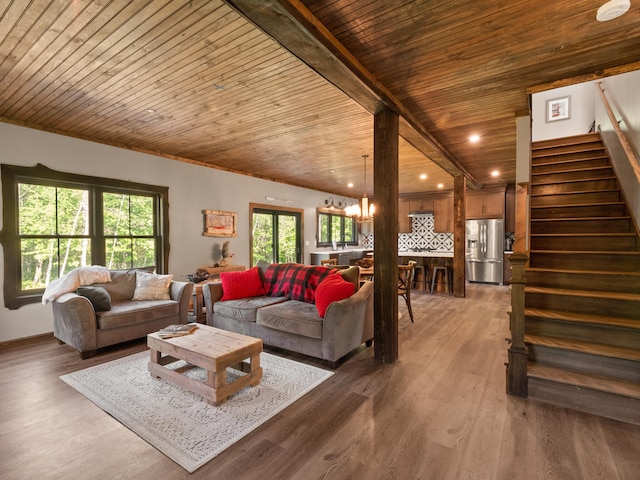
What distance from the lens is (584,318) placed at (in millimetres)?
2602

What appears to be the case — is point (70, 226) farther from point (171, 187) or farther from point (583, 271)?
point (583, 271)

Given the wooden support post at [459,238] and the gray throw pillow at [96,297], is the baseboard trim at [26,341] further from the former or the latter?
the wooden support post at [459,238]

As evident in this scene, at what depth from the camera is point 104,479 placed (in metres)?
1.62

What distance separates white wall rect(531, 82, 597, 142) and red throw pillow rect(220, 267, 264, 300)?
608cm

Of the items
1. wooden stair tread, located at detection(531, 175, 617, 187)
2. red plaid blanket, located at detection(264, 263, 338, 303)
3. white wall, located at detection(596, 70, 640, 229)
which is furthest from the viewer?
wooden stair tread, located at detection(531, 175, 617, 187)

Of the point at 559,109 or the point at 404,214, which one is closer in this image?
the point at 559,109

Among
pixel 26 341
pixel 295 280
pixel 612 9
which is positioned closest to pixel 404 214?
pixel 295 280

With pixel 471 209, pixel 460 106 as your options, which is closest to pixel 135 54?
pixel 460 106

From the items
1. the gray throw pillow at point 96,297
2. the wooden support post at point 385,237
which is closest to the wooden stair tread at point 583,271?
the wooden support post at point 385,237

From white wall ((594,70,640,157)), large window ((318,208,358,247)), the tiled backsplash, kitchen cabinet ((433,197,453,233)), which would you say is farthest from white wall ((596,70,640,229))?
large window ((318,208,358,247))

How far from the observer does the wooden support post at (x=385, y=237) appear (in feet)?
10.1

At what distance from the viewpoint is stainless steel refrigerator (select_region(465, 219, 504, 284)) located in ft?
25.2

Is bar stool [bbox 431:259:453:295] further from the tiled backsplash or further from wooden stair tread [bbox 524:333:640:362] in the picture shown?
wooden stair tread [bbox 524:333:640:362]

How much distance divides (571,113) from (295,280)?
283 inches
